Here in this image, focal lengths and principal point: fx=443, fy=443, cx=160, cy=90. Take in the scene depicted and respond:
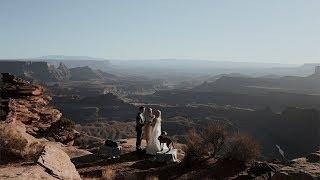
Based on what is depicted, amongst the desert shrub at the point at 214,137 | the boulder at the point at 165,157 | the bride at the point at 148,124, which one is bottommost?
the boulder at the point at 165,157

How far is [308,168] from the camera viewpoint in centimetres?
1103

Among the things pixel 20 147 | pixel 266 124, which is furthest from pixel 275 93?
pixel 20 147

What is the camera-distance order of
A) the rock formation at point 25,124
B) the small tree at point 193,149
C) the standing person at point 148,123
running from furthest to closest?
the standing person at point 148,123, the small tree at point 193,149, the rock formation at point 25,124

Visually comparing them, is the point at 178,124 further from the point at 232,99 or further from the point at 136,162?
the point at 136,162

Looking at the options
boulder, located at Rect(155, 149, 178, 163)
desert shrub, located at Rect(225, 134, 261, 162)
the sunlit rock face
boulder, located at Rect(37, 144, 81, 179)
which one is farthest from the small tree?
the sunlit rock face

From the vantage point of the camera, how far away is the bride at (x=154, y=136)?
20219 mm

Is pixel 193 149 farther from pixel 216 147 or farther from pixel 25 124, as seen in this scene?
pixel 25 124

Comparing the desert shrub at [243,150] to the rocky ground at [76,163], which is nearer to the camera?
the rocky ground at [76,163]

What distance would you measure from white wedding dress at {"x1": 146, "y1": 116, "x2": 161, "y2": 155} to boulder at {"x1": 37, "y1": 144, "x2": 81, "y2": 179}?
824cm

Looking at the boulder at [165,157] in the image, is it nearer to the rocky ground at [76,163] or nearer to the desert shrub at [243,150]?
the rocky ground at [76,163]

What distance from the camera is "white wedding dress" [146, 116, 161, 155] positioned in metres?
20.2

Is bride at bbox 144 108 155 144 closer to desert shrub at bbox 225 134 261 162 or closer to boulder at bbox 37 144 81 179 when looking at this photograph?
desert shrub at bbox 225 134 261 162

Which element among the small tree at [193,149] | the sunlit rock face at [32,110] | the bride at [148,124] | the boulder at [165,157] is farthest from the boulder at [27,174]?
the sunlit rock face at [32,110]

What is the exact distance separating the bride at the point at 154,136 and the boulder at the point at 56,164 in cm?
825
